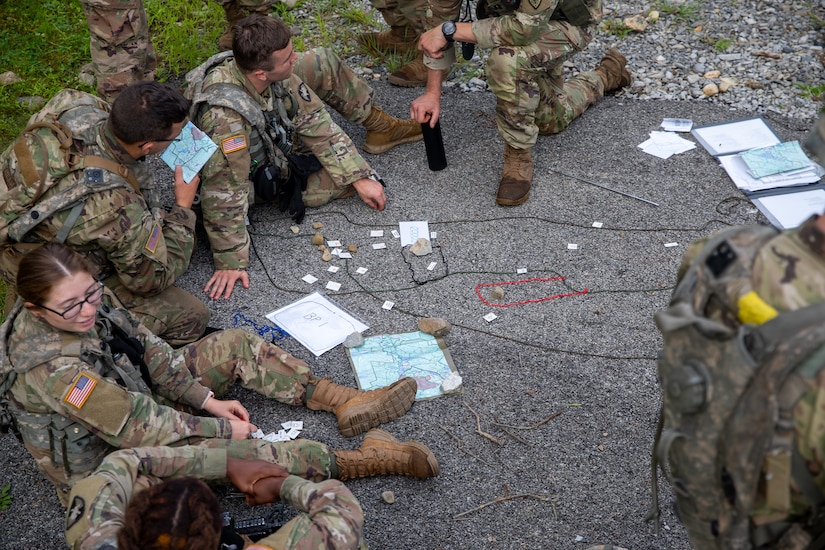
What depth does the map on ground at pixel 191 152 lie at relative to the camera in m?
4.41

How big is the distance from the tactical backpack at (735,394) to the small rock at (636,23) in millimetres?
5032

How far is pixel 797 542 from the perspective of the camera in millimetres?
2279

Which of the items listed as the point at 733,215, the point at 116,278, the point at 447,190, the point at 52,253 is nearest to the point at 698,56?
the point at 733,215

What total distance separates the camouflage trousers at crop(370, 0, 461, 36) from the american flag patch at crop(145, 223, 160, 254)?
104 inches

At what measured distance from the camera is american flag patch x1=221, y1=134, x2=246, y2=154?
4.54m

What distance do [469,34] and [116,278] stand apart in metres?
2.56

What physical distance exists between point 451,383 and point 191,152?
1.89 m

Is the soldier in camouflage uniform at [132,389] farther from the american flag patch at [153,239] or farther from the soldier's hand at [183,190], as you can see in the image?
the soldier's hand at [183,190]

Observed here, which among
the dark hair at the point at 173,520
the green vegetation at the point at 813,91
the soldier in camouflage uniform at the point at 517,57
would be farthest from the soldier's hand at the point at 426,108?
the dark hair at the point at 173,520

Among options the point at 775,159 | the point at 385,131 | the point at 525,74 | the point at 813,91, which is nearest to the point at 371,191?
the point at 385,131

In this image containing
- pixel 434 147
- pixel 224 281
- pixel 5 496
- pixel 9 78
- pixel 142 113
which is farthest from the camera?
pixel 9 78

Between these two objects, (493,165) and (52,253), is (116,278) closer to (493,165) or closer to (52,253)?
(52,253)

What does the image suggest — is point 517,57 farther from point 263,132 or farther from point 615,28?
point 615,28

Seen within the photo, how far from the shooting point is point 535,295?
4.54 metres
